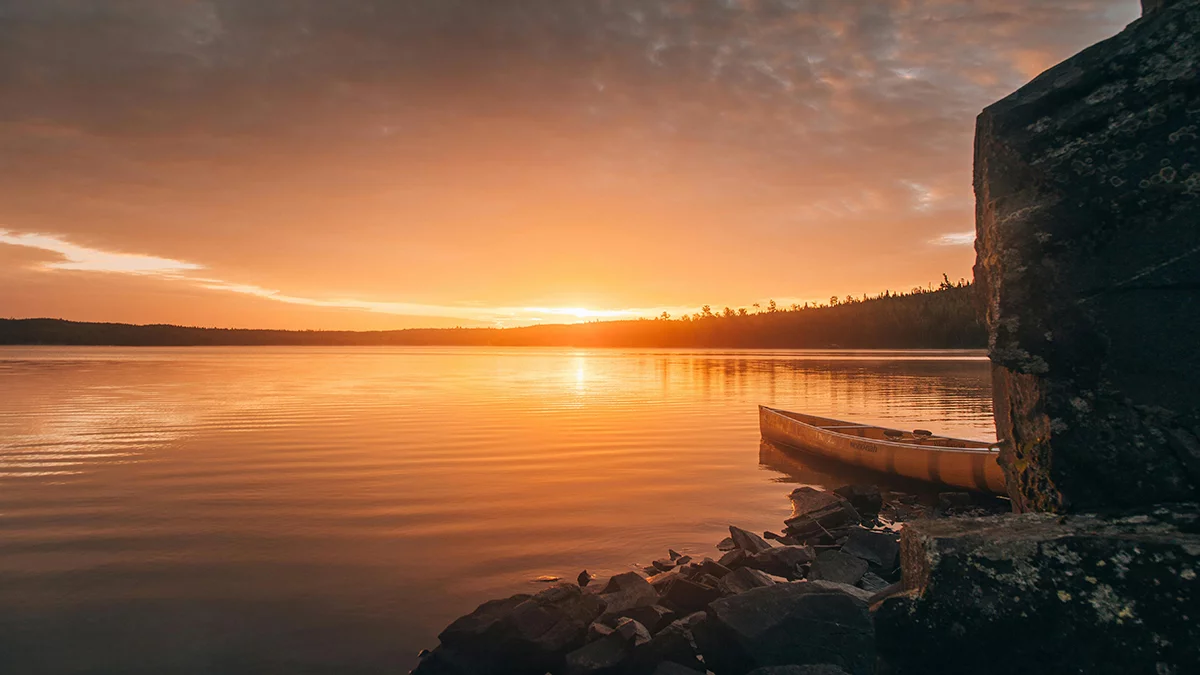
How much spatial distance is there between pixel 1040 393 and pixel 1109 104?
1785mm

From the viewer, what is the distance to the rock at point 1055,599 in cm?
322

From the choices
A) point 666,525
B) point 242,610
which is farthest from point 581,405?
point 242,610

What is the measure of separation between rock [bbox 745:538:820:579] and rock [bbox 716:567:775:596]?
4.49 ft

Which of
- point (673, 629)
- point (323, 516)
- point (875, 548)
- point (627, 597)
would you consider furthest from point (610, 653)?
point (323, 516)

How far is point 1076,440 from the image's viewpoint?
403cm

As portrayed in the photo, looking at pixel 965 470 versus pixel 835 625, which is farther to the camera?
pixel 965 470

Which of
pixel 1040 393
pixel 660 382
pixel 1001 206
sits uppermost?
pixel 1001 206

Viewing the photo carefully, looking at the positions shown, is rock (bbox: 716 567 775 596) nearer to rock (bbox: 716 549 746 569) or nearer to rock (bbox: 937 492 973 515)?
rock (bbox: 716 549 746 569)

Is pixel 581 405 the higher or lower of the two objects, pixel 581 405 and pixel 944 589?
the lower

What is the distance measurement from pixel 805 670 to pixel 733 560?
11.7 ft

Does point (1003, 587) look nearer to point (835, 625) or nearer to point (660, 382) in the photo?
point (835, 625)

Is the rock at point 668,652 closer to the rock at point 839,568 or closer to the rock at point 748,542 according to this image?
the rock at point 839,568

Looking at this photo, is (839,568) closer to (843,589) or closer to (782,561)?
(782,561)

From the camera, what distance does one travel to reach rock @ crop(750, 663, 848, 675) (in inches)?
211
